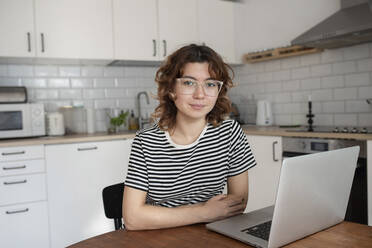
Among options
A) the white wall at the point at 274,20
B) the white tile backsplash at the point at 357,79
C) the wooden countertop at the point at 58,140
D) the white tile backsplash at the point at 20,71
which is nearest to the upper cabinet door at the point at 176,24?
the white wall at the point at 274,20

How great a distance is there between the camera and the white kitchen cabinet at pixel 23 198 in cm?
261

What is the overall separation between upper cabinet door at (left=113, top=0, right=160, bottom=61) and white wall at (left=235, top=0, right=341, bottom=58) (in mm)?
1024

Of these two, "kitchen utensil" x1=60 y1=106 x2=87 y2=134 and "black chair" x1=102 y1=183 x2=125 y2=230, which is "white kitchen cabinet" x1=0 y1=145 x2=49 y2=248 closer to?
"kitchen utensil" x1=60 y1=106 x2=87 y2=134

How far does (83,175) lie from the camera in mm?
2936

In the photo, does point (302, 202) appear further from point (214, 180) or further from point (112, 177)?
point (112, 177)

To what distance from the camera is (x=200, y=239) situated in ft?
3.23

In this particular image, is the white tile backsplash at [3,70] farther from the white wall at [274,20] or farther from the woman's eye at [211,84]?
the woman's eye at [211,84]

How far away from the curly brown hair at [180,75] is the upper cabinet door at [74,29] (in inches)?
75.2

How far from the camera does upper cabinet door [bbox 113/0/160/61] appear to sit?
332 cm

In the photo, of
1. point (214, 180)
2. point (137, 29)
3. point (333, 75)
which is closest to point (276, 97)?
point (333, 75)

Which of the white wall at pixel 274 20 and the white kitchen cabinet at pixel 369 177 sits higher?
the white wall at pixel 274 20

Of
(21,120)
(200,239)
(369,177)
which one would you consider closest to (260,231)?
(200,239)

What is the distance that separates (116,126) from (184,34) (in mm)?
1152

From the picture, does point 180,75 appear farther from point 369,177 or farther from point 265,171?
point 265,171
